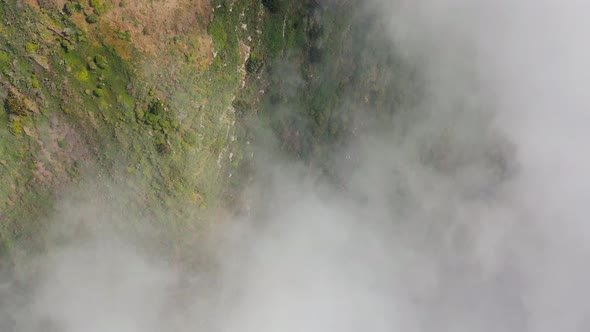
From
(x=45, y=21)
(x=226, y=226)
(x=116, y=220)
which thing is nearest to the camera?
(x=45, y=21)

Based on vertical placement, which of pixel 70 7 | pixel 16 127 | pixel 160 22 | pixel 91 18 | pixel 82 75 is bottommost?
pixel 16 127

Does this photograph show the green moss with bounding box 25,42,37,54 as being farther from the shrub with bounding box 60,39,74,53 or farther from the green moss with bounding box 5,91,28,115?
the green moss with bounding box 5,91,28,115

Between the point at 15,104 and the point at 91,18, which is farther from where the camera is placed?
the point at 91,18

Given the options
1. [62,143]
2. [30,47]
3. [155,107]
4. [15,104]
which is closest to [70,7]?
[30,47]

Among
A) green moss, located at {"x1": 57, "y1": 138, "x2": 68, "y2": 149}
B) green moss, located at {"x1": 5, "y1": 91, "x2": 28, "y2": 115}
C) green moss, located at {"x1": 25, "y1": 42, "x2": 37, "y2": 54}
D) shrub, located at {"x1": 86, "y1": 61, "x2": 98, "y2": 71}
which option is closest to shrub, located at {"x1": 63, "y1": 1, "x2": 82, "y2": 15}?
green moss, located at {"x1": 25, "y1": 42, "x2": 37, "y2": 54}

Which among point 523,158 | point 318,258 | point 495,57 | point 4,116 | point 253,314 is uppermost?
point 495,57

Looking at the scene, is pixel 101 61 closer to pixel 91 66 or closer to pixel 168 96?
pixel 91 66

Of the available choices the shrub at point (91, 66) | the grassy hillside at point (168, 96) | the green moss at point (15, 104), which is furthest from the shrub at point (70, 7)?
the green moss at point (15, 104)

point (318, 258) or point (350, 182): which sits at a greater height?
point (350, 182)

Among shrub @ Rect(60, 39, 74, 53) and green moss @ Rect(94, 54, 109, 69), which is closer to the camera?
shrub @ Rect(60, 39, 74, 53)

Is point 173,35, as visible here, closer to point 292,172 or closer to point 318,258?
point 292,172

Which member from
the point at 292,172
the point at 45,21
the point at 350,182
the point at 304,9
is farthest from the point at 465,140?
the point at 45,21
